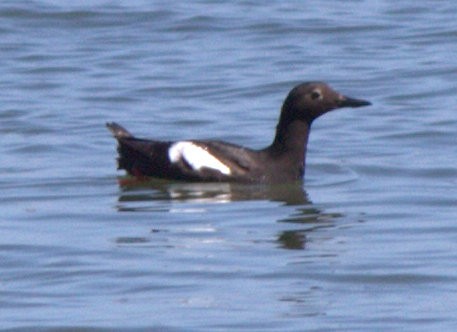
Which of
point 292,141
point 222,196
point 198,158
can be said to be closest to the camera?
point 222,196

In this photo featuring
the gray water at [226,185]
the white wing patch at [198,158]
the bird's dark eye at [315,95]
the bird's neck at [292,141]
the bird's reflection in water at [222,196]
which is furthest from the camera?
the bird's dark eye at [315,95]

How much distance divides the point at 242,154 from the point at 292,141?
39 cm

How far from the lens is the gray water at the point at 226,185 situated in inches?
387

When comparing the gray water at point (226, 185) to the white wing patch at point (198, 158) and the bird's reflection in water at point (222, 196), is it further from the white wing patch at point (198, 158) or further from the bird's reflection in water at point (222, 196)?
the white wing patch at point (198, 158)

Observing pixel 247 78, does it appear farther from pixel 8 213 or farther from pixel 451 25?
pixel 8 213

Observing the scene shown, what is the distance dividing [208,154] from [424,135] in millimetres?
2259

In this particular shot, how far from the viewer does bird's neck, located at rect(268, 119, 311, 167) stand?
13734 mm

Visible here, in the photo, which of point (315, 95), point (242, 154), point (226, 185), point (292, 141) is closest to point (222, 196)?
point (226, 185)

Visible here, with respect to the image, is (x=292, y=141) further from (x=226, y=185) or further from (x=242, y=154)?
(x=226, y=185)

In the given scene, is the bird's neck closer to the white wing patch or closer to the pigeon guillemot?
the pigeon guillemot

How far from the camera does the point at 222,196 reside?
1325cm

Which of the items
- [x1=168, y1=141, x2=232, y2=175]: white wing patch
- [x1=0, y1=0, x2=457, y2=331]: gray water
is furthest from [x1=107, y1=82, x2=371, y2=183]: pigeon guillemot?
[x1=0, y1=0, x2=457, y2=331]: gray water

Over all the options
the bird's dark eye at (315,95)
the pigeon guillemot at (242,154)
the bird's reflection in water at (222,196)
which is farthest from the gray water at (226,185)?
the bird's dark eye at (315,95)

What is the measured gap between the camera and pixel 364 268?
10.5 meters
